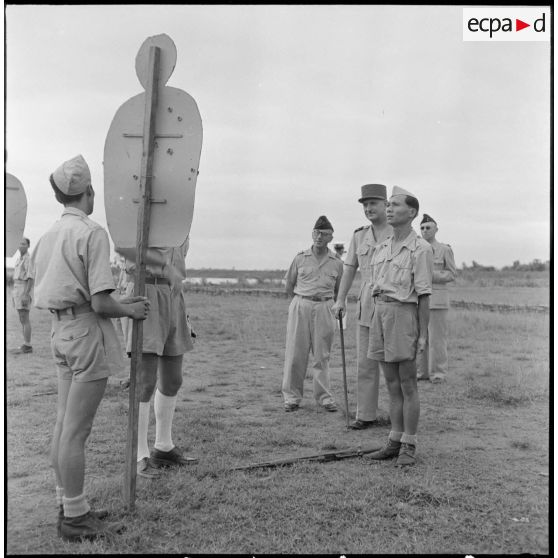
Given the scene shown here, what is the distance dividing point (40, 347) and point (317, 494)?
26.5ft

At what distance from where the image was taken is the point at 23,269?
412 inches

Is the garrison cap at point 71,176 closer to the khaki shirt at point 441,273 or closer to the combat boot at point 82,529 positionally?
the combat boot at point 82,529

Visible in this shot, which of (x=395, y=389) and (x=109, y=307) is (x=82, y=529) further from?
(x=395, y=389)

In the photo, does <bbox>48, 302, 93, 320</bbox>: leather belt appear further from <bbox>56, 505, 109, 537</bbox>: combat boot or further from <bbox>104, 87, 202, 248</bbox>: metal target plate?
<bbox>56, 505, 109, 537</bbox>: combat boot

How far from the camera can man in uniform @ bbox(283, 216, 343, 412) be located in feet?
23.3

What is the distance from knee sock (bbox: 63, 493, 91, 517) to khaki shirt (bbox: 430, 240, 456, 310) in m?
6.13

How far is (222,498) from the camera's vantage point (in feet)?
13.4

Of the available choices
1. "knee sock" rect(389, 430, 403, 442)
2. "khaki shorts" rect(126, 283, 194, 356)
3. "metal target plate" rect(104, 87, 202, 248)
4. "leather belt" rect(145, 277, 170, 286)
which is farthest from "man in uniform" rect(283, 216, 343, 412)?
"metal target plate" rect(104, 87, 202, 248)

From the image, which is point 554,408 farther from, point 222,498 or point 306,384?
point 306,384

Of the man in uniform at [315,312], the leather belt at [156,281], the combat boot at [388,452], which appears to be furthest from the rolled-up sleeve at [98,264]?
the man in uniform at [315,312]

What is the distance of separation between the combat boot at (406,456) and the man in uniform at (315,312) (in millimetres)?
2131

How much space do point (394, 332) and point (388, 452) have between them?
38.2 inches

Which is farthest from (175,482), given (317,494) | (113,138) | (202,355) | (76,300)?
(202,355)

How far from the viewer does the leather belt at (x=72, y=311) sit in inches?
134
